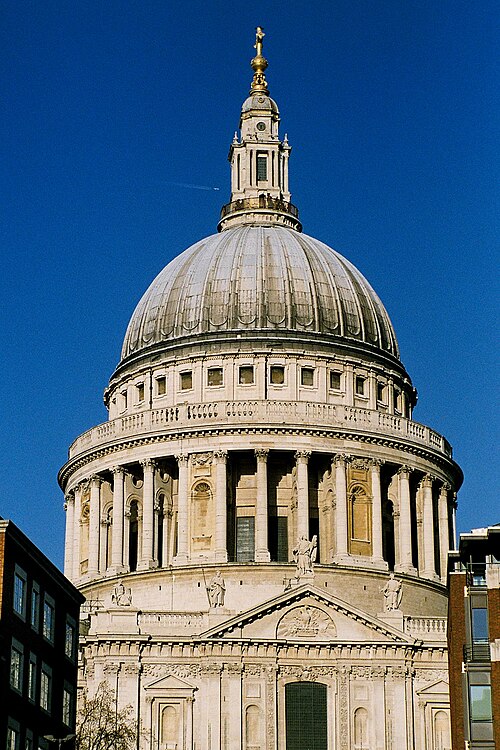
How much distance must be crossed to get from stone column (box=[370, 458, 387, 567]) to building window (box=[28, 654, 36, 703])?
45.8m

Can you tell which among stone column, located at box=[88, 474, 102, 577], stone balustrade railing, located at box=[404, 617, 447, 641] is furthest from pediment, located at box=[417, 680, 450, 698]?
stone column, located at box=[88, 474, 102, 577]

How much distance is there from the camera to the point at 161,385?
418 ft

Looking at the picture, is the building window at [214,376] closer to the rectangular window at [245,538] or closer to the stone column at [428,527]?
the rectangular window at [245,538]

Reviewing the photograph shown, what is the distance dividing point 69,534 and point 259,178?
92.6 ft

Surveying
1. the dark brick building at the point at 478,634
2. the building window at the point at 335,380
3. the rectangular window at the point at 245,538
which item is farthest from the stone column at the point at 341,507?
the dark brick building at the point at 478,634

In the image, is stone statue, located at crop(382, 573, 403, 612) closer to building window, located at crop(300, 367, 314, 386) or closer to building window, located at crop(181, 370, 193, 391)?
building window, located at crop(300, 367, 314, 386)

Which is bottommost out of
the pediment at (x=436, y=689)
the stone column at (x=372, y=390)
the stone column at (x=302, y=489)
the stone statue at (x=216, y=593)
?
the pediment at (x=436, y=689)

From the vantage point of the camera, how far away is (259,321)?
125875 millimetres

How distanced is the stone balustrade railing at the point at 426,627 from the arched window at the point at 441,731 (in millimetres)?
4283

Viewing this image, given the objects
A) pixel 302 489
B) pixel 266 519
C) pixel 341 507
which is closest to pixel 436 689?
pixel 341 507

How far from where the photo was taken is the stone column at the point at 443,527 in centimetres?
12469

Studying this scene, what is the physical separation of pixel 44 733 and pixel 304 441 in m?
46.2

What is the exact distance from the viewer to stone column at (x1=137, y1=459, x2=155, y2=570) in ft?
390

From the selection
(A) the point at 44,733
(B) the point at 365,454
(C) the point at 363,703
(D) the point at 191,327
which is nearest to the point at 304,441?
(B) the point at 365,454
